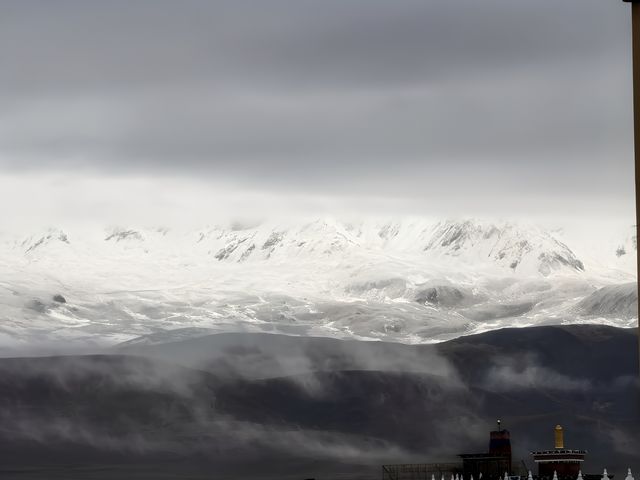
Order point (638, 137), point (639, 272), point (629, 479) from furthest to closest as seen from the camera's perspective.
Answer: point (629, 479), point (639, 272), point (638, 137)

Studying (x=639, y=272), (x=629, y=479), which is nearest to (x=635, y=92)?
(x=639, y=272)

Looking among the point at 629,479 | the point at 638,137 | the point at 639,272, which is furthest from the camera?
the point at 629,479

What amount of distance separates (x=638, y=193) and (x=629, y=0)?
6.57 meters

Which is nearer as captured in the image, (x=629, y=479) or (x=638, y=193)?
(x=638, y=193)

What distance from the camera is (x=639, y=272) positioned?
6172 centimetres

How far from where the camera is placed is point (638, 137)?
57688 mm

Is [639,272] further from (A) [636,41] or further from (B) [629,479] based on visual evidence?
(B) [629,479]

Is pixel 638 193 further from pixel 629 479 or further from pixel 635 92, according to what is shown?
pixel 629 479

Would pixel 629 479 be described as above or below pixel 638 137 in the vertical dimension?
below

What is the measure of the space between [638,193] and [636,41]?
5.20 meters

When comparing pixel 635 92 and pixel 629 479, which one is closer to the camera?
pixel 635 92

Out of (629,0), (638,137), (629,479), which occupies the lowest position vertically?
(629,479)

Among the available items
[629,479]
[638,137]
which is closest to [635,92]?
[638,137]

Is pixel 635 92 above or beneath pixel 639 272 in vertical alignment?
above
